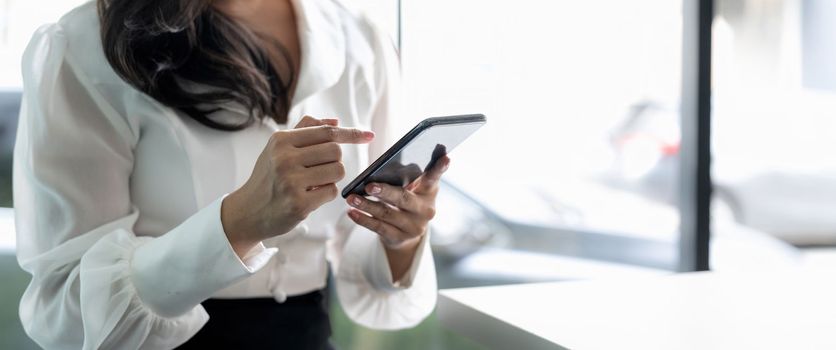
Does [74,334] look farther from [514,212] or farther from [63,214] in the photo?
[514,212]

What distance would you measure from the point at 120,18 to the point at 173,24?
0.22 feet

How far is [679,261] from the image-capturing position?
2352mm

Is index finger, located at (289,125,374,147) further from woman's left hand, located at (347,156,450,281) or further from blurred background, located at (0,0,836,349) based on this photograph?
blurred background, located at (0,0,836,349)

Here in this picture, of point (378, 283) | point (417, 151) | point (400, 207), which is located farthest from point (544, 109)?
point (417, 151)

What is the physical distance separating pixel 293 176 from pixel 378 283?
47 centimetres

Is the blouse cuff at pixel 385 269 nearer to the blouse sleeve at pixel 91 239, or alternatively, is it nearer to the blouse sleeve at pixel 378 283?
the blouse sleeve at pixel 378 283

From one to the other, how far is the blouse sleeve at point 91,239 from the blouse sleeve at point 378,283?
32 cm

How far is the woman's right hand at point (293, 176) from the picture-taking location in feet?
2.93

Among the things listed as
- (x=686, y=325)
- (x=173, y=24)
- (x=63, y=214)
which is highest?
(x=173, y=24)

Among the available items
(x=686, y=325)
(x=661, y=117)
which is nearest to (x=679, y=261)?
(x=661, y=117)

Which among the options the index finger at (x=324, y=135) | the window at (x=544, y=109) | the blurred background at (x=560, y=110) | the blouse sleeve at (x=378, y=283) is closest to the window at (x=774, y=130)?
the blurred background at (x=560, y=110)

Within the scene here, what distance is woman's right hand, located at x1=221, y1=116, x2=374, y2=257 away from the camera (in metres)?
0.89

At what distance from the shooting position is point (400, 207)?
3.55ft

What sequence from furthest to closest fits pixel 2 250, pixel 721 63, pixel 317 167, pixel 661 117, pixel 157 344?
pixel 661 117, pixel 721 63, pixel 2 250, pixel 157 344, pixel 317 167
